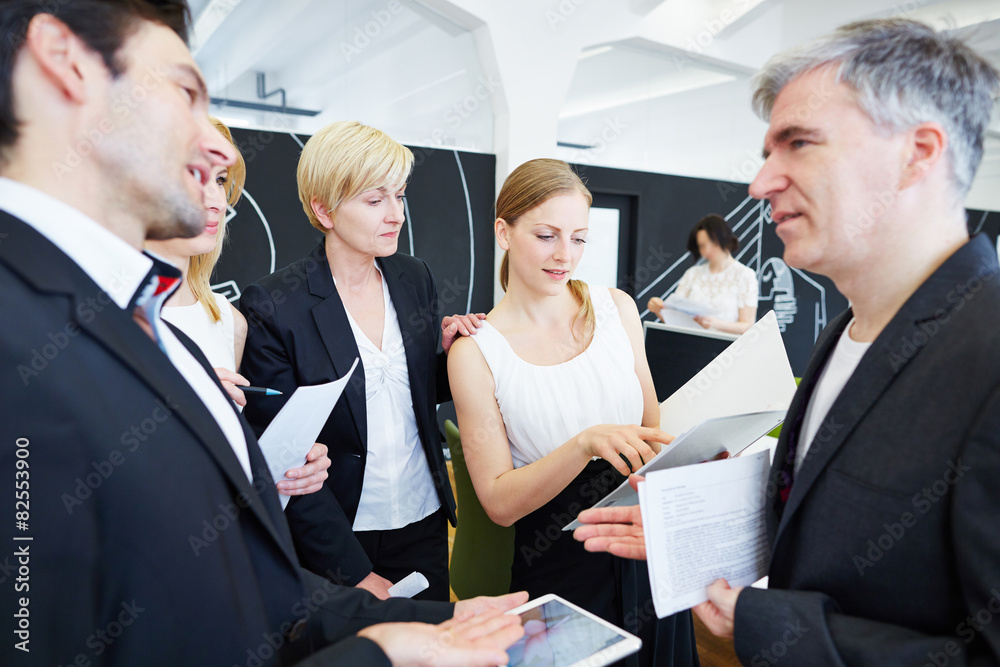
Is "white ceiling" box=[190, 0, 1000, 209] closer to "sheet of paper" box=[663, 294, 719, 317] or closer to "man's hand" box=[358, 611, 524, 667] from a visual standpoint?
"sheet of paper" box=[663, 294, 719, 317]

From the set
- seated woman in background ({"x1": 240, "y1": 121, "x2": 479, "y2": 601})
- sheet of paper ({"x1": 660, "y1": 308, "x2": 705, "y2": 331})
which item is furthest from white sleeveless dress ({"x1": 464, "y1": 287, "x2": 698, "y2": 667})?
sheet of paper ({"x1": 660, "y1": 308, "x2": 705, "y2": 331})

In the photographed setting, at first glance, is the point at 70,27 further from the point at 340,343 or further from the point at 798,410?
the point at 798,410

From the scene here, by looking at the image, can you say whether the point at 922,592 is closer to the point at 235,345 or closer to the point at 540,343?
the point at 540,343

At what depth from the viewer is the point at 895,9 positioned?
6.92 m

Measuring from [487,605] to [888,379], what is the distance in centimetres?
77

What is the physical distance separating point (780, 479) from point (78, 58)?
122cm

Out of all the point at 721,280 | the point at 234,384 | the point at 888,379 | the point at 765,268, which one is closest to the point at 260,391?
the point at 234,384

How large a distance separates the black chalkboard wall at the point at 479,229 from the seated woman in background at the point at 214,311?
3015mm

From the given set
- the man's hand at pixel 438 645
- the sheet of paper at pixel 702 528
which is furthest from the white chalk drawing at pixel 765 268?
the man's hand at pixel 438 645

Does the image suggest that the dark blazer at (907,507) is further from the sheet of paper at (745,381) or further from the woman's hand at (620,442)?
the sheet of paper at (745,381)

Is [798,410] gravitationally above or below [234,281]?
below

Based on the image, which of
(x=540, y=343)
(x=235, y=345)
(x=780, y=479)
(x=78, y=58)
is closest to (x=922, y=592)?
(x=780, y=479)

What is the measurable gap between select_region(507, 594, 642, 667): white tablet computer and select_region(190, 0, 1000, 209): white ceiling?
3818 millimetres

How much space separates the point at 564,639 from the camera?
1.01 metres
